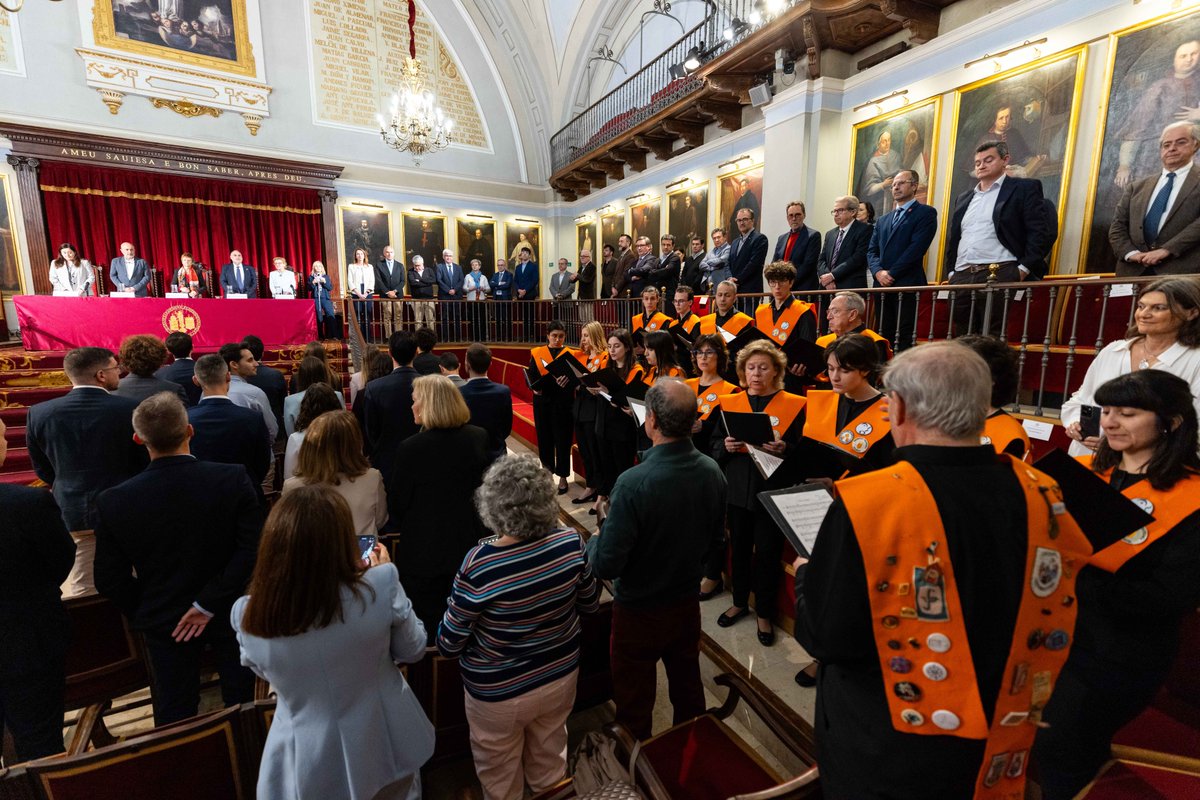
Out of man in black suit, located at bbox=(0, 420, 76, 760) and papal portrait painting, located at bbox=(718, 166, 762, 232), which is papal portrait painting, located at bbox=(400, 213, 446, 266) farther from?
man in black suit, located at bbox=(0, 420, 76, 760)

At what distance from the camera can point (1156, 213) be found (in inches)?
163

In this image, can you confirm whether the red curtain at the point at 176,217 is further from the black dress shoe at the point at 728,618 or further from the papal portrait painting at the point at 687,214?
the black dress shoe at the point at 728,618

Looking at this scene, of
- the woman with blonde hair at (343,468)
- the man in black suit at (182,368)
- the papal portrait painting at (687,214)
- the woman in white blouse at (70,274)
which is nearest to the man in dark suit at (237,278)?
the woman in white blouse at (70,274)

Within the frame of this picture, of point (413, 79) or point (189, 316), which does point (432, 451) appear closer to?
point (189, 316)

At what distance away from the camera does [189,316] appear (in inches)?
309

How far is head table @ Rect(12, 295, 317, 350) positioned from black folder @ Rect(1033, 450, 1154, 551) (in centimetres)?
855

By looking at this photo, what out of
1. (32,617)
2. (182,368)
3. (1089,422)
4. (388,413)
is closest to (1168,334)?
(1089,422)

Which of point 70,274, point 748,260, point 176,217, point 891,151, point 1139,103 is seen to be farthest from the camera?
point 176,217

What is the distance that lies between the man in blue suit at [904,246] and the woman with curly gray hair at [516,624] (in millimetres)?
4348

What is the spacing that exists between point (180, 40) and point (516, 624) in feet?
48.9

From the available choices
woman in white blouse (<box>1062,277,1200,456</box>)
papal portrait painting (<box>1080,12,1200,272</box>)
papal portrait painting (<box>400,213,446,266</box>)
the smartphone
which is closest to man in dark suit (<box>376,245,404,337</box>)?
papal portrait painting (<box>400,213,446,266</box>)

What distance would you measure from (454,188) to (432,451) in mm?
13590

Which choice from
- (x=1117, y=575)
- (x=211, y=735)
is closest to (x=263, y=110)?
(x=211, y=735)

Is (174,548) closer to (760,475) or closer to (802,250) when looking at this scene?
(760,475)
